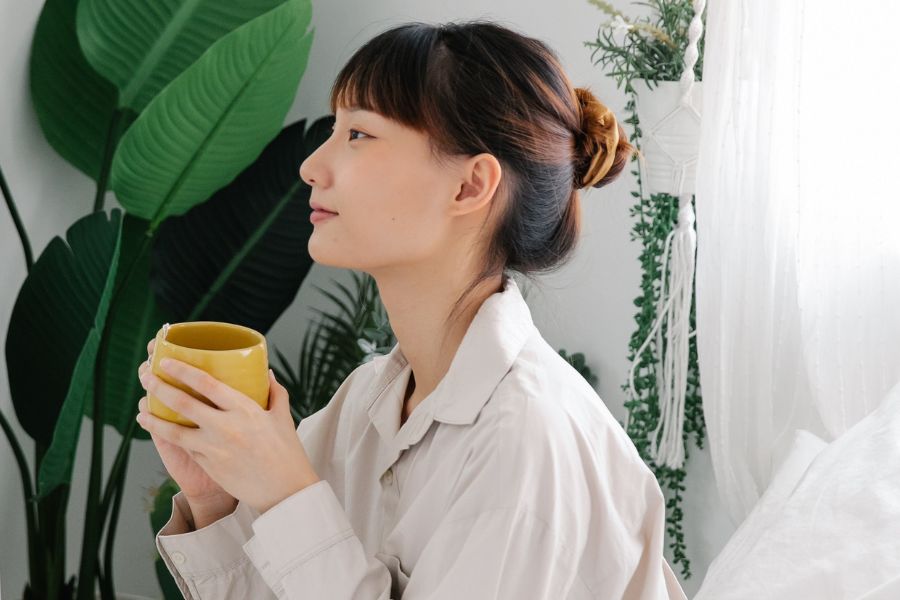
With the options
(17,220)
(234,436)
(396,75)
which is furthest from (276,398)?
(17,220)

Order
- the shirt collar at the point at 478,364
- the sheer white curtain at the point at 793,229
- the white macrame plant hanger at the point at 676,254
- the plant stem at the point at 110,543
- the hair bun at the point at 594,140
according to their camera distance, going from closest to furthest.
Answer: the shirt collar at the point at 478,364 < the hair bun at the point at 594,140 < the sheer white curtain at the point at 793,229 < the white macrame plant hanger at the point at 676,254 < the plant stem at the point at 110,543

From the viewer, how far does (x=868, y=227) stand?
149 cm

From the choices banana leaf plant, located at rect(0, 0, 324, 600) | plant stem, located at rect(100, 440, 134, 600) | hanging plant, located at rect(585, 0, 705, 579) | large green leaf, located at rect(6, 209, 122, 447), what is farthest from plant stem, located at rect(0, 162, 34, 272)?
hanging plant, located at rect(585, 0, 705, 579)

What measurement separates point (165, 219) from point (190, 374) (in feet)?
4.70

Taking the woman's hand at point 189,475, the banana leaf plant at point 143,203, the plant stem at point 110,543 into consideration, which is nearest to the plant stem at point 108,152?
the banana leaf plant at point 143,203

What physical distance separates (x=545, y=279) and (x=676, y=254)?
0.37 m

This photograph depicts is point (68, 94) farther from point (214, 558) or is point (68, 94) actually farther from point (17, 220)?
point (214, 558)

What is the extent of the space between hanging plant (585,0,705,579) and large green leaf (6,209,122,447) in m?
0.85

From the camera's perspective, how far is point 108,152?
7.08 feet

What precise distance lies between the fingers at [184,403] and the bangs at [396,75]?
12.1 inches

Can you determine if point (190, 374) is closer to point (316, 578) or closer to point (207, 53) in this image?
point (316, 578)

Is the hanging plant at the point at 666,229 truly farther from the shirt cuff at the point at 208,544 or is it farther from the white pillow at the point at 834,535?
the shirt cuff at the point at 208,544

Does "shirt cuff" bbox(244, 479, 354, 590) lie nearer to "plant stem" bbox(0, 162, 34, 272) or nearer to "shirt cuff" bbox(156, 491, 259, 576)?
"shirt cuff" bbox(156, 491, 259, 576)

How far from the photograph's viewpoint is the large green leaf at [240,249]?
2186mm
